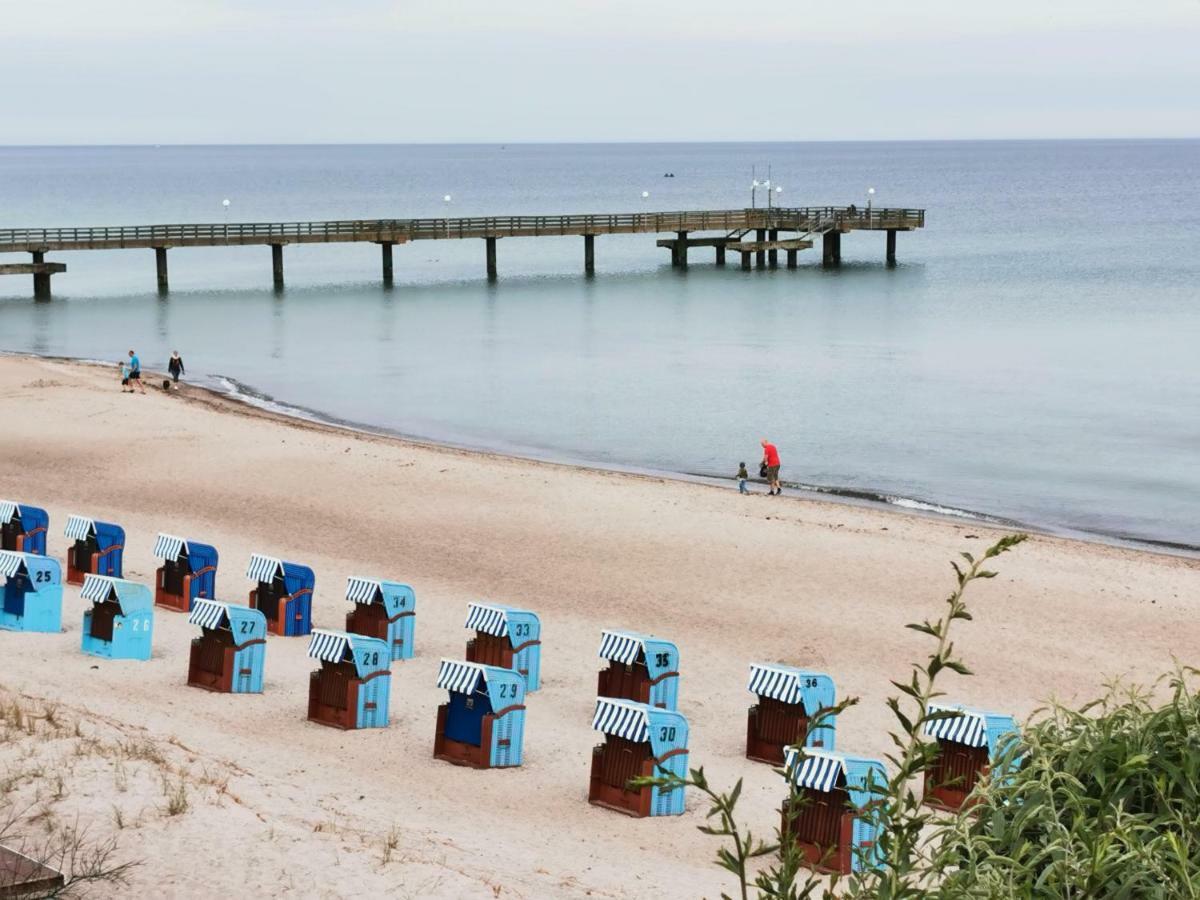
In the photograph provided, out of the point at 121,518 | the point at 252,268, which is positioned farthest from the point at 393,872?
the point at 252,268

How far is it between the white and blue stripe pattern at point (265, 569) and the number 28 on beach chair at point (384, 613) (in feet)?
3.85

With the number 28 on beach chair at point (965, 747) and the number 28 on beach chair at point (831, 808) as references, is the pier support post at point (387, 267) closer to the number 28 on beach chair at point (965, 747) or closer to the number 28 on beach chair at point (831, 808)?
the number 28 on beach chair at point (965, 747)

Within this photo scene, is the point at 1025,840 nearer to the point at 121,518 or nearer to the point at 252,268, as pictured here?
the point at 121,518

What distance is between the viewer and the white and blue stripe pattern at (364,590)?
17.2 m

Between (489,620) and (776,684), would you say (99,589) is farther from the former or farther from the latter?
(776,684)

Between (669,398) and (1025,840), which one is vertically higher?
(1025,840)

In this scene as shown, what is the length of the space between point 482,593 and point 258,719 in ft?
20.1

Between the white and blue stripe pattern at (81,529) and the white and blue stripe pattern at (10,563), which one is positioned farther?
the white and blue stripe pattern at (81,529)

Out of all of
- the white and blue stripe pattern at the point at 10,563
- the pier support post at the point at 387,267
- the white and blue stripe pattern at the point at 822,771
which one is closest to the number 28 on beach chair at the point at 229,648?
the white and blue stripe pattern at the point at 10,563

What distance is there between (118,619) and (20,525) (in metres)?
5.19

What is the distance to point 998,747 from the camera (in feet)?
15.1

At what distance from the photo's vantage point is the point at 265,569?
18.4 meters

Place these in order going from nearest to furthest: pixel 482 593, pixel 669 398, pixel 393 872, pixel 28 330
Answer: pixel 393 872 → pixel 482 593 → pixel 669 398 → pixel 28 330

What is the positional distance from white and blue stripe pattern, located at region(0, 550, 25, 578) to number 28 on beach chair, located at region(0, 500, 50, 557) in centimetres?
330
